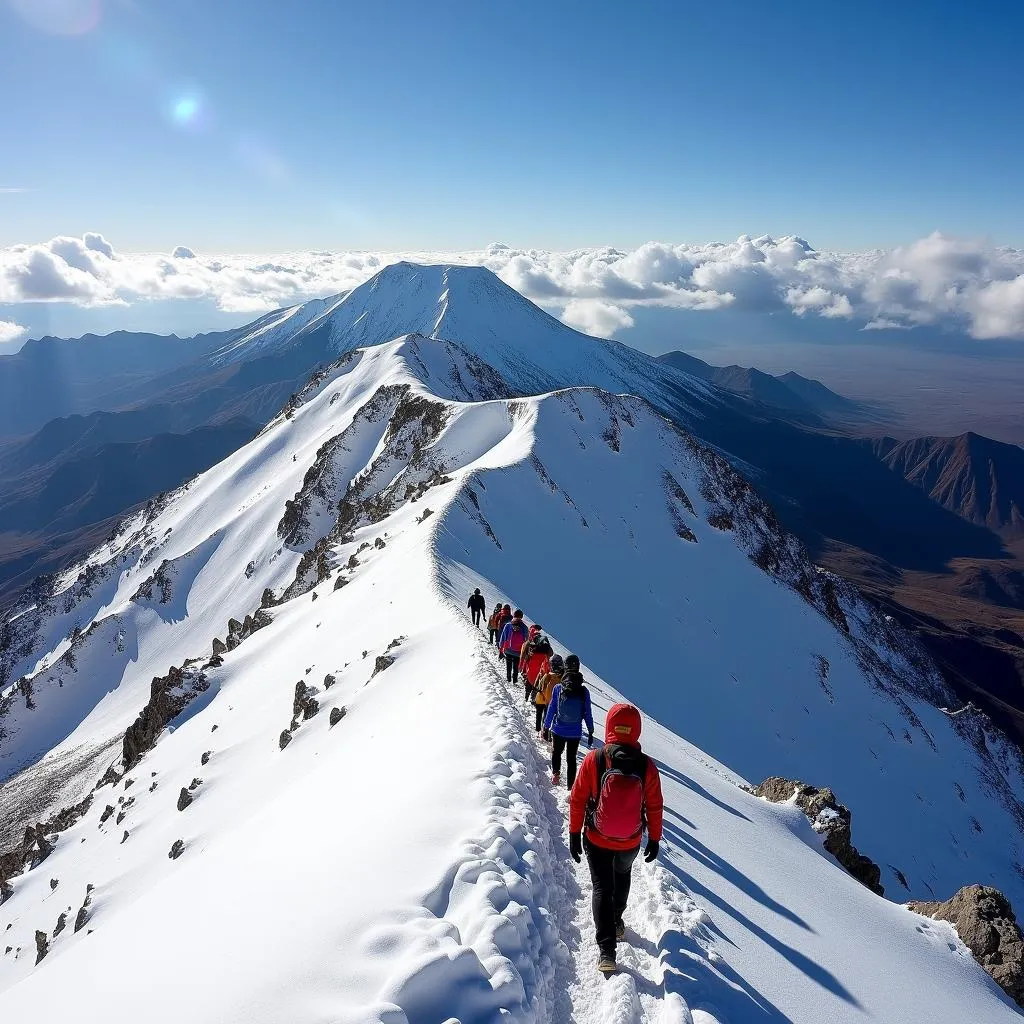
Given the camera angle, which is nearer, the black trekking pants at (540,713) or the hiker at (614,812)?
the hiker at (614,812)

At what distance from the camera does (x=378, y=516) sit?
59594 mm

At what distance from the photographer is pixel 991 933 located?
12133 mm

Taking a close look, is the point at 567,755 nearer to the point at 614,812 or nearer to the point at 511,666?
the point at 614,812

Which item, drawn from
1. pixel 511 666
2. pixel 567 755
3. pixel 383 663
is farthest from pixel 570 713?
pixel 383 663

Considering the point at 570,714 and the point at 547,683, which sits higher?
the point at 570,714

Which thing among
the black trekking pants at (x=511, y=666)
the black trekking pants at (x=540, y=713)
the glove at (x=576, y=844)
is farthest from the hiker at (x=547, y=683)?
the glove at (x=576, y=844)

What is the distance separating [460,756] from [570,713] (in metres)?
2.46

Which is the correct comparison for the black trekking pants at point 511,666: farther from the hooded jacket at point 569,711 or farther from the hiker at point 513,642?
the hooded jacket at point 569,711

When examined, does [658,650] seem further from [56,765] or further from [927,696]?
[56,765]

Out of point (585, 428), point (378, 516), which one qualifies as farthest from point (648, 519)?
point (378, 516)

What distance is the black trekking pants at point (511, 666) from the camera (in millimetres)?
17453

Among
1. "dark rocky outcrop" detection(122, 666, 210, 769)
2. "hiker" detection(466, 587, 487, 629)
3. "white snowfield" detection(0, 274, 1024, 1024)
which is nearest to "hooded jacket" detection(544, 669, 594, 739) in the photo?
"white snowfield" detection(0, 274, 1024, 1024)

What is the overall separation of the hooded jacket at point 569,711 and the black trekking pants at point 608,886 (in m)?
3.90

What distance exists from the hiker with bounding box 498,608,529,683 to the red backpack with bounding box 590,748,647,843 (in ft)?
32.7
